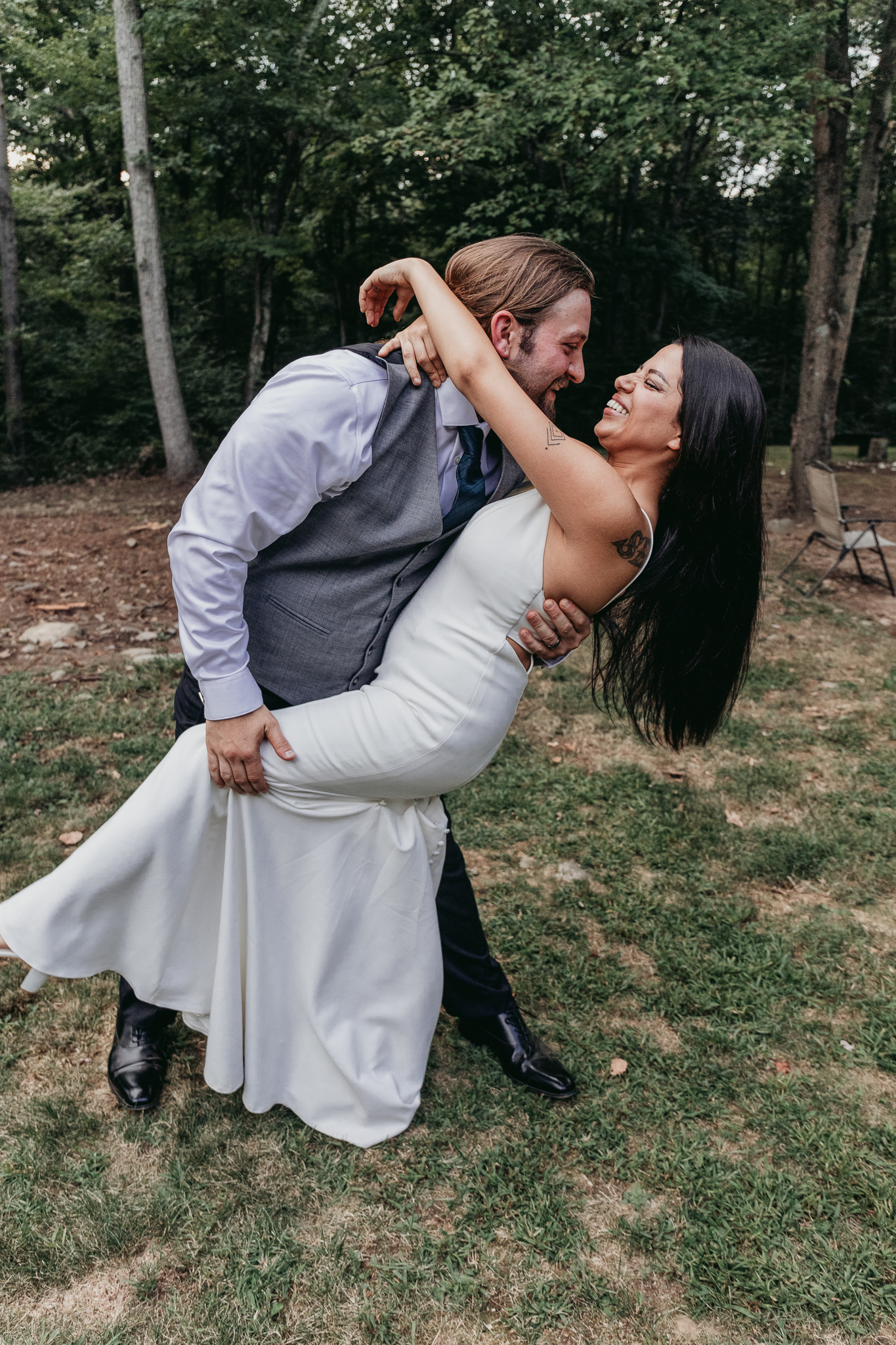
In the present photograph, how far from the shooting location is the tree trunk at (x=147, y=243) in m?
10.5

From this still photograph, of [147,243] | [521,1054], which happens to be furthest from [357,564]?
[147,243]

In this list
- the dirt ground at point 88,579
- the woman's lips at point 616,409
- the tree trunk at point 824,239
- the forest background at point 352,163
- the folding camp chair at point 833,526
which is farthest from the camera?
the tree trunk at point 824,239

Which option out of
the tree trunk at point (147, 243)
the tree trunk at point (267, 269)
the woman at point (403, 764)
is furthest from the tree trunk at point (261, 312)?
the woman at point (403, 764)

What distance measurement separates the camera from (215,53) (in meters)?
12.3

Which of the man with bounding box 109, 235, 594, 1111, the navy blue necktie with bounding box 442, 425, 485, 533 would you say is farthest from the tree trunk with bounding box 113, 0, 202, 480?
the navy blue necktie with bounding box 442, 425, 485, 533

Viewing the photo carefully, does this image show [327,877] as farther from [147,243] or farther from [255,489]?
[147,243]

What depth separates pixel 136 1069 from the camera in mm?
2432

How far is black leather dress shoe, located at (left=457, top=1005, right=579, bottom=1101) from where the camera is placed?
100.0 inches

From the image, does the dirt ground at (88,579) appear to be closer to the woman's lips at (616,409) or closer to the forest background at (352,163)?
the forest background at (352,163)

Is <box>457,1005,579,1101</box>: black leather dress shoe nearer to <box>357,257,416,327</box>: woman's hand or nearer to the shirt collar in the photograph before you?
the shirt collar

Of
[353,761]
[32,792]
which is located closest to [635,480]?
[353,761]

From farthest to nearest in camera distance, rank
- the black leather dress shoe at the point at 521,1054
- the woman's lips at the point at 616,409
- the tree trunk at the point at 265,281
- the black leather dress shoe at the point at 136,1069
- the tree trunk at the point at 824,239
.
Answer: the tree trunk at the point at 265,281 → the tree trunk at the point at 824,239 → the black leather dress shoe at the point at 521,1054 → the black leather dress shoe at the point at 136,1069 → the woman's lips at the point at 616,409

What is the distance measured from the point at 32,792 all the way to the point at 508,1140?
2.70 metres

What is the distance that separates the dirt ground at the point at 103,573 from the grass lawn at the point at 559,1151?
2.28m
